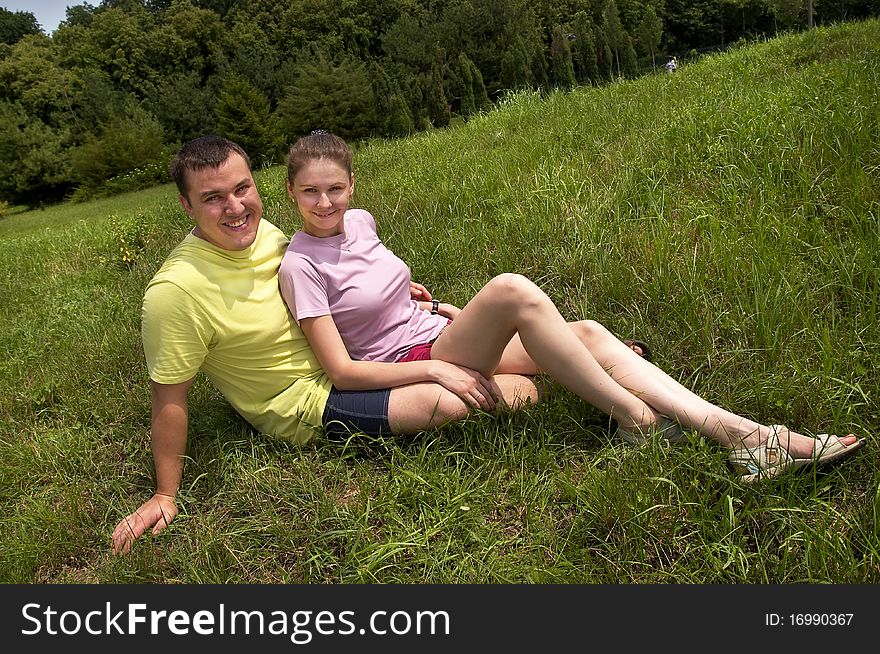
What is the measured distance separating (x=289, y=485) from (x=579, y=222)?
243 cm

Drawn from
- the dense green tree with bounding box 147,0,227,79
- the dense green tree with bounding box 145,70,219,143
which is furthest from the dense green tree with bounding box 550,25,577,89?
the dense green tree with bounding box 147,0,227,79

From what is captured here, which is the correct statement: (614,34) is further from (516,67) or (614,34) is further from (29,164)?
(29,164)

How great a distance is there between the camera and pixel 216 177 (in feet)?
8.29

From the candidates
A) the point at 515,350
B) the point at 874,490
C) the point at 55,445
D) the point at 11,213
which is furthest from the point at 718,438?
the point at 11,213

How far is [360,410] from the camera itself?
2717 millimetres

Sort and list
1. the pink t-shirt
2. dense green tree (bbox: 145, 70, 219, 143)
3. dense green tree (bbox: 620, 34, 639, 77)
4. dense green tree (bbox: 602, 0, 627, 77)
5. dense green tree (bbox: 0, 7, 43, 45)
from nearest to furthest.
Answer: the pink t-shirt
dense green tree (bbox: 620, 34, 639, 77)
dense green tree (bbox: 145, 70, 219, 143)
dense green tree (bbox: 602, 0, 627, 77)
dense green tree (bbox: 0, 7, 43, 45)

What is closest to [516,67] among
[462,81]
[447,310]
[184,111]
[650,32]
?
[462,81]

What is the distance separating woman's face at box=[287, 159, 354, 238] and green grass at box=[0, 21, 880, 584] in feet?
3.29

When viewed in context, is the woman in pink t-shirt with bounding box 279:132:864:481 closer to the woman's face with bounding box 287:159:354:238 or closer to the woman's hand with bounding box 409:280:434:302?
the woman's face with bounding box 287:159:354:238

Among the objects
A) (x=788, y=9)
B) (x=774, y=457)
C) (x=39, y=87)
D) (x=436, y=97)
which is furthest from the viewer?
(x=436, y=97)

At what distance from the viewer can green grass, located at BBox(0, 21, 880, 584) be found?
7.29 feet

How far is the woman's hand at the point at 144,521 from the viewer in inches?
100

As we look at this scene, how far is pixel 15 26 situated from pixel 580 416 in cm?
9189

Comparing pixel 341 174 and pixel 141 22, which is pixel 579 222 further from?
pixel 141 22
